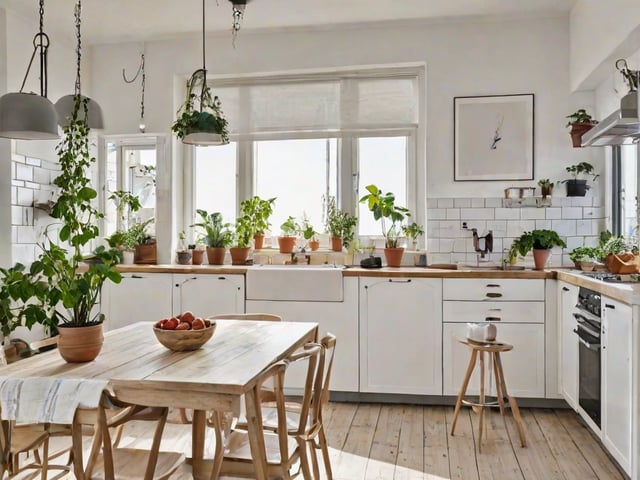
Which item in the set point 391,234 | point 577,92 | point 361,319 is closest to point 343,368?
point 361,319

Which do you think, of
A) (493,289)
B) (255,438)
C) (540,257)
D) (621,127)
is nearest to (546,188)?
(540,257)

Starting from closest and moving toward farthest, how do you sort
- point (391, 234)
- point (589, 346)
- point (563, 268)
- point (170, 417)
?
point (589, 346) < point (170, 417) < point (563, 268) < point (391, 234)

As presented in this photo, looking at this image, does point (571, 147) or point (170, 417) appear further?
point (571, 147)

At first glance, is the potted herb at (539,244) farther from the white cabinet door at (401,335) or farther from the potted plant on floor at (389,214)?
the potted plant on floor at (389,214)

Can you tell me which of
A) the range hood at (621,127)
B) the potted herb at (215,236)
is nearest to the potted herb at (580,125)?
the range hood at (621,127)

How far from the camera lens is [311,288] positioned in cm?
436

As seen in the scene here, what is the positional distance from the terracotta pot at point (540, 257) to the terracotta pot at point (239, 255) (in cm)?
236

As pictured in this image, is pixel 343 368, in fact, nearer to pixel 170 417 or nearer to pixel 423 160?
pixel 170 417

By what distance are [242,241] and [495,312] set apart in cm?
219

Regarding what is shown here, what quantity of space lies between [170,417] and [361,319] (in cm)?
153

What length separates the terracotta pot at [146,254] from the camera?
518 centimetres

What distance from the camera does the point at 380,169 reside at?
5.07 m

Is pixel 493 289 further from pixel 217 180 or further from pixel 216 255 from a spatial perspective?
pixel 217 180

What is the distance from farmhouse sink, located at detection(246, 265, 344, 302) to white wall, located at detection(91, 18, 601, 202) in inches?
46.2
